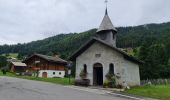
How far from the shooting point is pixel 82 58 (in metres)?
27.4

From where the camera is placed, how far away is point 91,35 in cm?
9619

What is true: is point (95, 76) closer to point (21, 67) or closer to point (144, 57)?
point (144, 57)

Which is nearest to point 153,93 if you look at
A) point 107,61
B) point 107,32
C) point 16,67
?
point 107,61

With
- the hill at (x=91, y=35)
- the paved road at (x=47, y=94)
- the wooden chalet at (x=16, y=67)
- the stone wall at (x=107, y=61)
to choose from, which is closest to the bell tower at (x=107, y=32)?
the stone wall at (x=107, y=61)

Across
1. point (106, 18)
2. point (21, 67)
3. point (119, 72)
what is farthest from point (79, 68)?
point (21, 67)

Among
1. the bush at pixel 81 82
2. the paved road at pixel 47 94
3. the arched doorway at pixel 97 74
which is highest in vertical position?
the arched doorway at pixel 97 74

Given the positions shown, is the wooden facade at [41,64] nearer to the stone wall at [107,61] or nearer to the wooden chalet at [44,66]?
the wooden chalet at [44,66]

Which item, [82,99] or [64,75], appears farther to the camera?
[64,75]

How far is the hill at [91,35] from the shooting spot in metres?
91.2

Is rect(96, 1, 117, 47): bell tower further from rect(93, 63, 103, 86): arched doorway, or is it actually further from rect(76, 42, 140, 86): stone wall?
rect(93, 63, 103, 86): arched doorway

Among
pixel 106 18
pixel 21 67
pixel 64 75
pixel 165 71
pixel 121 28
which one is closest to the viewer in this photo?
pixel 106 18

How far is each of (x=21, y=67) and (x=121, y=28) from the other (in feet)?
211

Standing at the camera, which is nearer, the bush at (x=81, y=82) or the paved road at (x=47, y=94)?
the paved road at (x=47, y=94)

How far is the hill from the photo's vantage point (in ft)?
299
